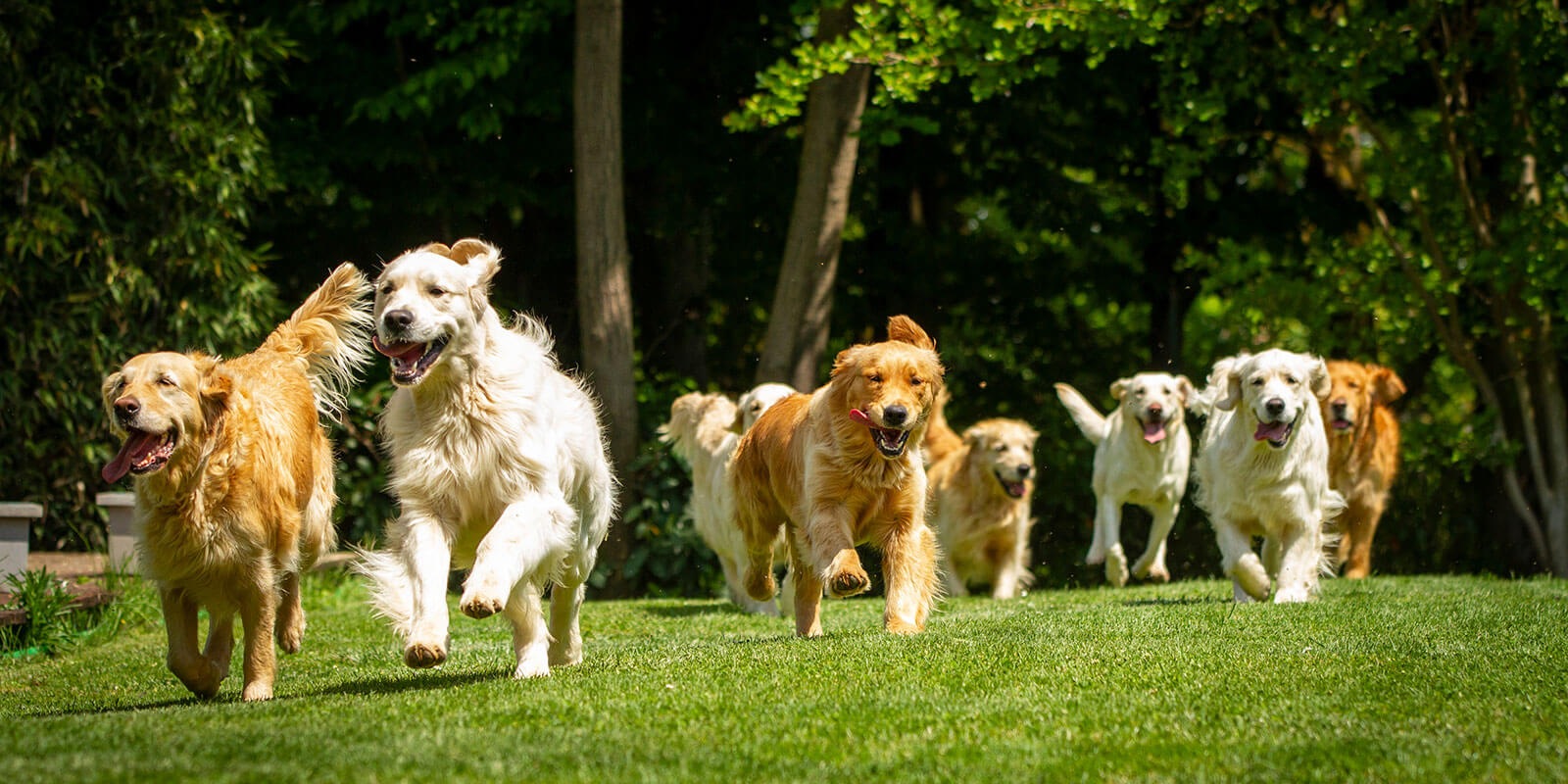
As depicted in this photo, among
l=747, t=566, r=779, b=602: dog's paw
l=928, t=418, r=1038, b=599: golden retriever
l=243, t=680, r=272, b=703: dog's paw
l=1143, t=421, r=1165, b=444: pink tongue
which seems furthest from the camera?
l=928, t=418, r=1038, b=599: golden retriever

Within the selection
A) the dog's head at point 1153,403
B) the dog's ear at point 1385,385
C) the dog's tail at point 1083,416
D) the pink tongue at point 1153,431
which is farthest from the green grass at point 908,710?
the dog's tail at point 1083,416

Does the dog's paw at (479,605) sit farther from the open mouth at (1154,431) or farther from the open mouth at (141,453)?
the open mouth at (1154,431)

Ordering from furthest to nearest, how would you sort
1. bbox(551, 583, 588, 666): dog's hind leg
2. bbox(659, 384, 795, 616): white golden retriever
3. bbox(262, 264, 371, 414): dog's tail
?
bbox(659, 384, 795, 616): white golden retriever → bbox(262, 264, 371, 414): dog's tail → bbox(551, 583, 588, 666): dog's hind leg

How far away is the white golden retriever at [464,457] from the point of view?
538 centimetres

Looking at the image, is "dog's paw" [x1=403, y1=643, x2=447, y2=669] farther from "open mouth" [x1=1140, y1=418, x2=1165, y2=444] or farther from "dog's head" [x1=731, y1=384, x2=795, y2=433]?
"open mouth" [x1=1140, y1=418, x2=1165, y2=444]

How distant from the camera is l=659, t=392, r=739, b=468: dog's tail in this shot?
11023 mm

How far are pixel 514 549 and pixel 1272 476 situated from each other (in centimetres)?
525

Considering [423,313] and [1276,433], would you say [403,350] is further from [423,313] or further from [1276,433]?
[1276,433]

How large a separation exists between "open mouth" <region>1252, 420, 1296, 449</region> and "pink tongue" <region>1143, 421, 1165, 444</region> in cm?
256

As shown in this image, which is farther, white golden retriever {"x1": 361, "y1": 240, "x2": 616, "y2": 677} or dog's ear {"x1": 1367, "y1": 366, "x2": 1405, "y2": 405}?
dog's ear {"x1": 1367, "y1": 366, "x2": 1405, "y2": 405}

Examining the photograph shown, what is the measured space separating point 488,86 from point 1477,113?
10.2 meters

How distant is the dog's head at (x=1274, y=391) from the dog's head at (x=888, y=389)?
2731mm

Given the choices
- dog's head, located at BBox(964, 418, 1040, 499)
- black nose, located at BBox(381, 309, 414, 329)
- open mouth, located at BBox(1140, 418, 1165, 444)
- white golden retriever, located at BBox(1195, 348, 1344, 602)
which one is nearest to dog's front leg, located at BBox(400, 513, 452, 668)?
black nose, located at BBox(381, 309, 414, 329)

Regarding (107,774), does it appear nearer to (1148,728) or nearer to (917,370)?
(1148,728)
